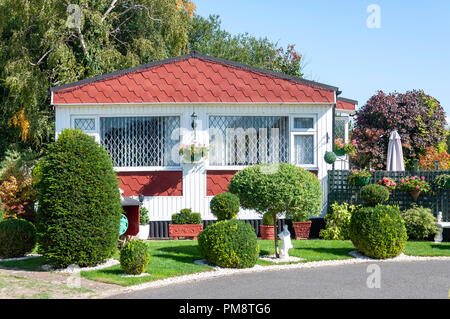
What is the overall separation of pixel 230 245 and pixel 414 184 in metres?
6.54

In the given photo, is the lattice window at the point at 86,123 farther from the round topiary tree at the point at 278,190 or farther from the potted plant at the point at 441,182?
the potted plant at the point at 441,182

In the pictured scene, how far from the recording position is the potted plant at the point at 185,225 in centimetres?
1323

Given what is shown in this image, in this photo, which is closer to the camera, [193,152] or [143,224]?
[143,224]

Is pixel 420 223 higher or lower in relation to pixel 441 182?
lower

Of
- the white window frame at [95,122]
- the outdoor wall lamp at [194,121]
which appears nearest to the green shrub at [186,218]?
the outdoor wall lamp at [194,121]

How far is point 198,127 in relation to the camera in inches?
540

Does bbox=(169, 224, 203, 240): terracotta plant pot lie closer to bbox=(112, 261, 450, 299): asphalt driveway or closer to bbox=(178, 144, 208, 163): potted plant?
bbox=(178, 144, 208, 163): potted plant

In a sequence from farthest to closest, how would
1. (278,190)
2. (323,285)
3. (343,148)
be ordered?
(343,148)
(278,190)
(323,285)

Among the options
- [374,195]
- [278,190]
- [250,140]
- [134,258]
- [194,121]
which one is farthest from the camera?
[250,140]

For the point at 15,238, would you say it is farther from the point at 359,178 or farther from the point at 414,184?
the point at 414,184

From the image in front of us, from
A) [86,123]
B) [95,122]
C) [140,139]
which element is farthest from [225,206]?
[86,123]

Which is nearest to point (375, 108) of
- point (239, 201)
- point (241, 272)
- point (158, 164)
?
point (158, 164)

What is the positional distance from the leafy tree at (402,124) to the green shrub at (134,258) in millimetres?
12650
